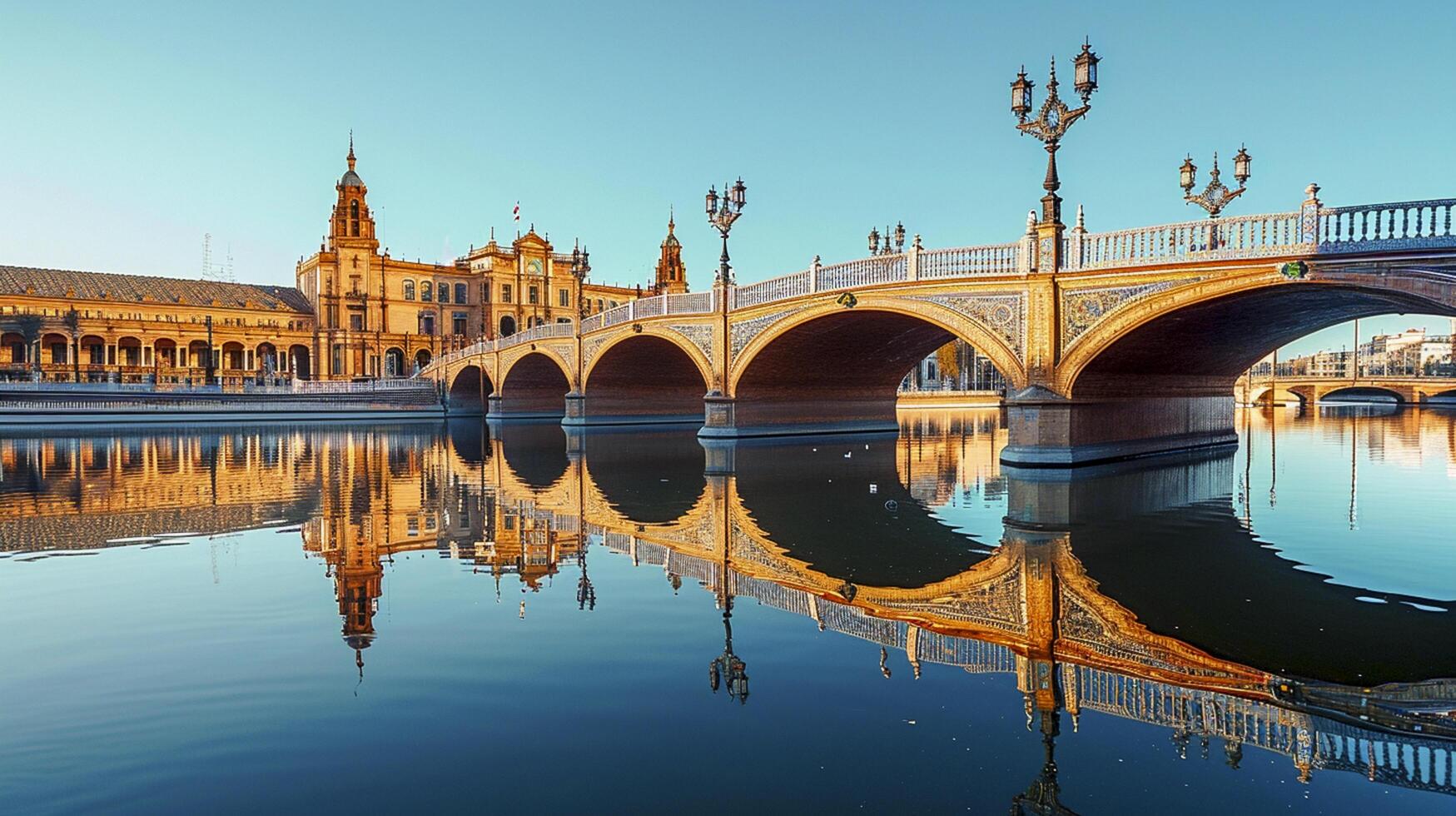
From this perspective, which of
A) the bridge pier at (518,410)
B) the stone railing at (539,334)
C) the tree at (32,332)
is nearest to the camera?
A: the stone railing at (539,334)

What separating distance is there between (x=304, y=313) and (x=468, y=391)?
109 feet

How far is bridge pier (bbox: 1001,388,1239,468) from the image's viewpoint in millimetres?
19859

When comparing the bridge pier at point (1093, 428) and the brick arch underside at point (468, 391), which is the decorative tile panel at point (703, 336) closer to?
the bridge pier at point (1093, 428)

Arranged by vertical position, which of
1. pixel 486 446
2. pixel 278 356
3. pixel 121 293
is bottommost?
pixel 486 446

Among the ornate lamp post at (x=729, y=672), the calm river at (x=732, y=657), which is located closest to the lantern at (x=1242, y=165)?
the calm river at (x=732, y=657)

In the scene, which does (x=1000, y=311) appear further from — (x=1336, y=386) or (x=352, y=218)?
(x=352, y=218)

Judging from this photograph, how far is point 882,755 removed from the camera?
16.6ft

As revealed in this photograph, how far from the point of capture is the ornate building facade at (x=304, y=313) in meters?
68.9

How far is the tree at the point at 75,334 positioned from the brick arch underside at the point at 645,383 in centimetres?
3822

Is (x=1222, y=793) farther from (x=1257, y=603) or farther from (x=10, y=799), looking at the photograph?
(x=10, y=799)

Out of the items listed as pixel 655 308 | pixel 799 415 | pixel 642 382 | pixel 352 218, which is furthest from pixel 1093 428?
pixel 352 218

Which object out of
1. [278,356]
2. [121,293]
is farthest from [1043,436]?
[121,293]

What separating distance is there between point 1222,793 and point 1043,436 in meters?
16.1

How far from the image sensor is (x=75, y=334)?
61.3 metres
